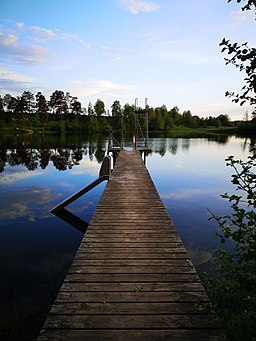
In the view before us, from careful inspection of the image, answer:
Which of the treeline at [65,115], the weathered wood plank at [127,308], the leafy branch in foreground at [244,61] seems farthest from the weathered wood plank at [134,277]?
the treeline at [65,115]

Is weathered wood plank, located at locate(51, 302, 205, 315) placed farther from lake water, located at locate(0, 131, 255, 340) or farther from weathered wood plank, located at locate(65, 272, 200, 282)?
lake water, located at locate(0, 131, 255, 340)

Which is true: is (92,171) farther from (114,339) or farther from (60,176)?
(114,339)

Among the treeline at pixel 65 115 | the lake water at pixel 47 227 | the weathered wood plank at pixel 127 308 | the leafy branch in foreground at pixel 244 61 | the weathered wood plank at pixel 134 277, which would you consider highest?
the treeline at pixel 65 115

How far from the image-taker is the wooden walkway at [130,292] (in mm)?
2443

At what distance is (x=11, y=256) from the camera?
680cm

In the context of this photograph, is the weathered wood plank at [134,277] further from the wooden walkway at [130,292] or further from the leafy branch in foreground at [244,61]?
the leafy branch in foreground at [244,61]

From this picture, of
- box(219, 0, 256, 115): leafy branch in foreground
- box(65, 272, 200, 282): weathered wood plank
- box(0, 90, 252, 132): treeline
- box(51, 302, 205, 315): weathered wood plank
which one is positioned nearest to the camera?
box(219, 0, 256, 115): leafy branch in foreground

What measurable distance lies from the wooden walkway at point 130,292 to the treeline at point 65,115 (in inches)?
2399

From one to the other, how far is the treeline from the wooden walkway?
6094 centimetres

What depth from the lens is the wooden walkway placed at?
2.44 meters

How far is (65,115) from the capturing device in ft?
315

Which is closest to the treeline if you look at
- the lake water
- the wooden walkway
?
the lake water

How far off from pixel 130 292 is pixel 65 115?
327 ft

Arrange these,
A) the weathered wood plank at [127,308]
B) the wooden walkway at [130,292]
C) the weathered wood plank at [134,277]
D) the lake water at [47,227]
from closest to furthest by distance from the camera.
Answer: the wooden walkway at [130,292] < the weathered wood plank at [127,308] < the weathered wood plank at [134,277] < the lake water at [47,227]
